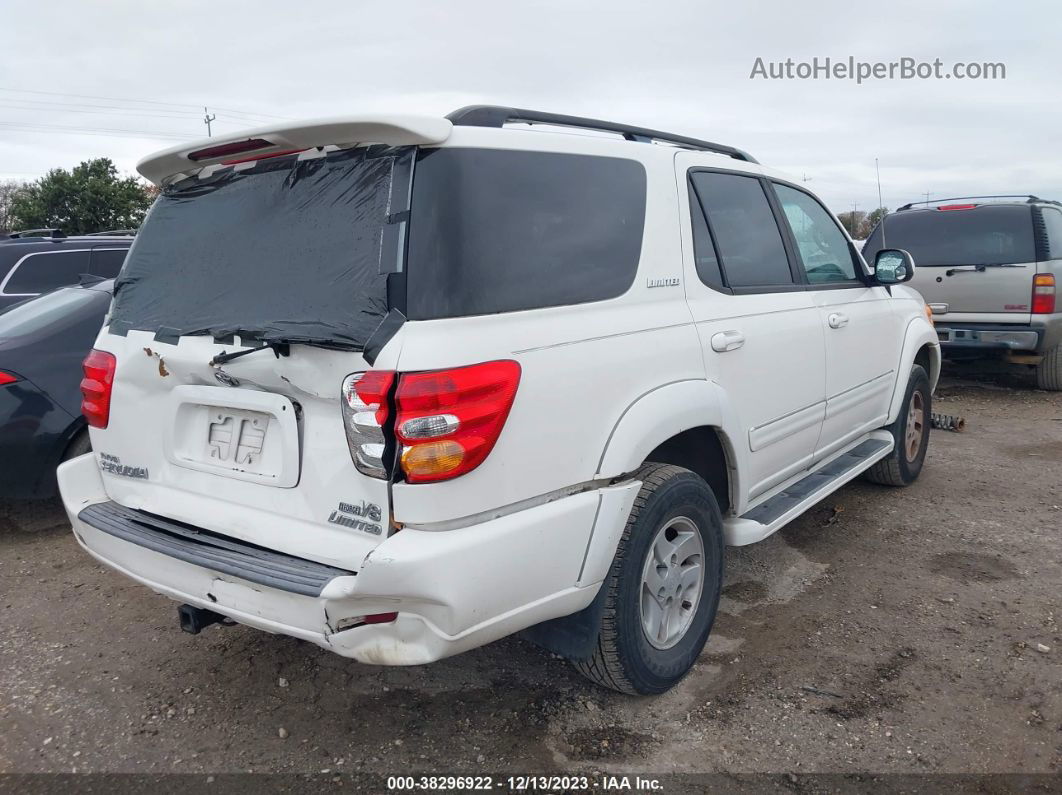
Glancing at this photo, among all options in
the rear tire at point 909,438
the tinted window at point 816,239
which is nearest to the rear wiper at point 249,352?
the tinted window at point 816,239

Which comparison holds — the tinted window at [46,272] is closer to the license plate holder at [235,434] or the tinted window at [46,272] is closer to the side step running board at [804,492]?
the license plate holder at [235,434]

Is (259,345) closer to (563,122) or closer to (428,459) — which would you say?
(428,459)

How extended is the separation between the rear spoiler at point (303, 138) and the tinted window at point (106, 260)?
16.5 feet

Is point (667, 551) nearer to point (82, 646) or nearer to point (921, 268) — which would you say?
point (82, 646)

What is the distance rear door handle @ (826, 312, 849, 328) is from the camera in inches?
155

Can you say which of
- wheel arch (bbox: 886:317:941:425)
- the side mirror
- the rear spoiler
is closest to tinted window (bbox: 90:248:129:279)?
the rear spoiler

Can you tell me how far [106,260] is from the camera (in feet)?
24.3

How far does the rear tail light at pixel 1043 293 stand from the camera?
7820 millimetres

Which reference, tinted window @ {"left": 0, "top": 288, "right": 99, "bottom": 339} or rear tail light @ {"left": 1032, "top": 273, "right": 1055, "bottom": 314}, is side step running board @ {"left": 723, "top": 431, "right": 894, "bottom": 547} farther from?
rear tail light @ {"left": 1032, "top": 273, "right": 1055, "bottom": 314}

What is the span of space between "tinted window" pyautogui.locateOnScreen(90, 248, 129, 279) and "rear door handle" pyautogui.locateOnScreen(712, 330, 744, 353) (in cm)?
600

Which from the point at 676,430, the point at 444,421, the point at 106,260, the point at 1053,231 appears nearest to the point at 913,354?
the point at 676,430

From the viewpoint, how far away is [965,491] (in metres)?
5.32

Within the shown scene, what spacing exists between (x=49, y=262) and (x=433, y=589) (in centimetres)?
645

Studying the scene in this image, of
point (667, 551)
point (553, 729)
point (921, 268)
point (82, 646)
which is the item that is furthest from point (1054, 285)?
point (82, 646)
